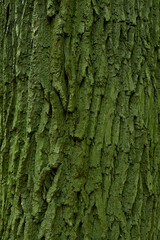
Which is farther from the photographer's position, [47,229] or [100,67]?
[100,67]

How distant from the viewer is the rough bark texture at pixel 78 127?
60.2 inches

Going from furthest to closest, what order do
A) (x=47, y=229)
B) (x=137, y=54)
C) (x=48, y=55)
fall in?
1. (x=137, y=54)
2. (x=48, y=55)
3. (x=47, y=229)

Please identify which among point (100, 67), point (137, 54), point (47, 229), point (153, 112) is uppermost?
point (137, 54)

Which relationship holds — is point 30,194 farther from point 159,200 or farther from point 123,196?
point 159,200

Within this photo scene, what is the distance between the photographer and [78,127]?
1556 mm

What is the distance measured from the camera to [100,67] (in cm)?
161

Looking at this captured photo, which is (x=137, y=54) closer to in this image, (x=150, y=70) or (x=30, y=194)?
(x=150, y=70)

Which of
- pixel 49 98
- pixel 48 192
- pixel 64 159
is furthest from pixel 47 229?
pixel 49 98

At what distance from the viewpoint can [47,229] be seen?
1.49 meters

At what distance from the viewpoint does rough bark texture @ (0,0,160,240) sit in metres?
1.53

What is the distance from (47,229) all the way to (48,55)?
1007 mm

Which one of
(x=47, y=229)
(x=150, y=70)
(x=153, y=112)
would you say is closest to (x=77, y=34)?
(x=150, y=70)

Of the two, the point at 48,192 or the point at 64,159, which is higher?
the point at 64,159

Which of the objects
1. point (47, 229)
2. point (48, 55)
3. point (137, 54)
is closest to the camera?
point (47, 229)
